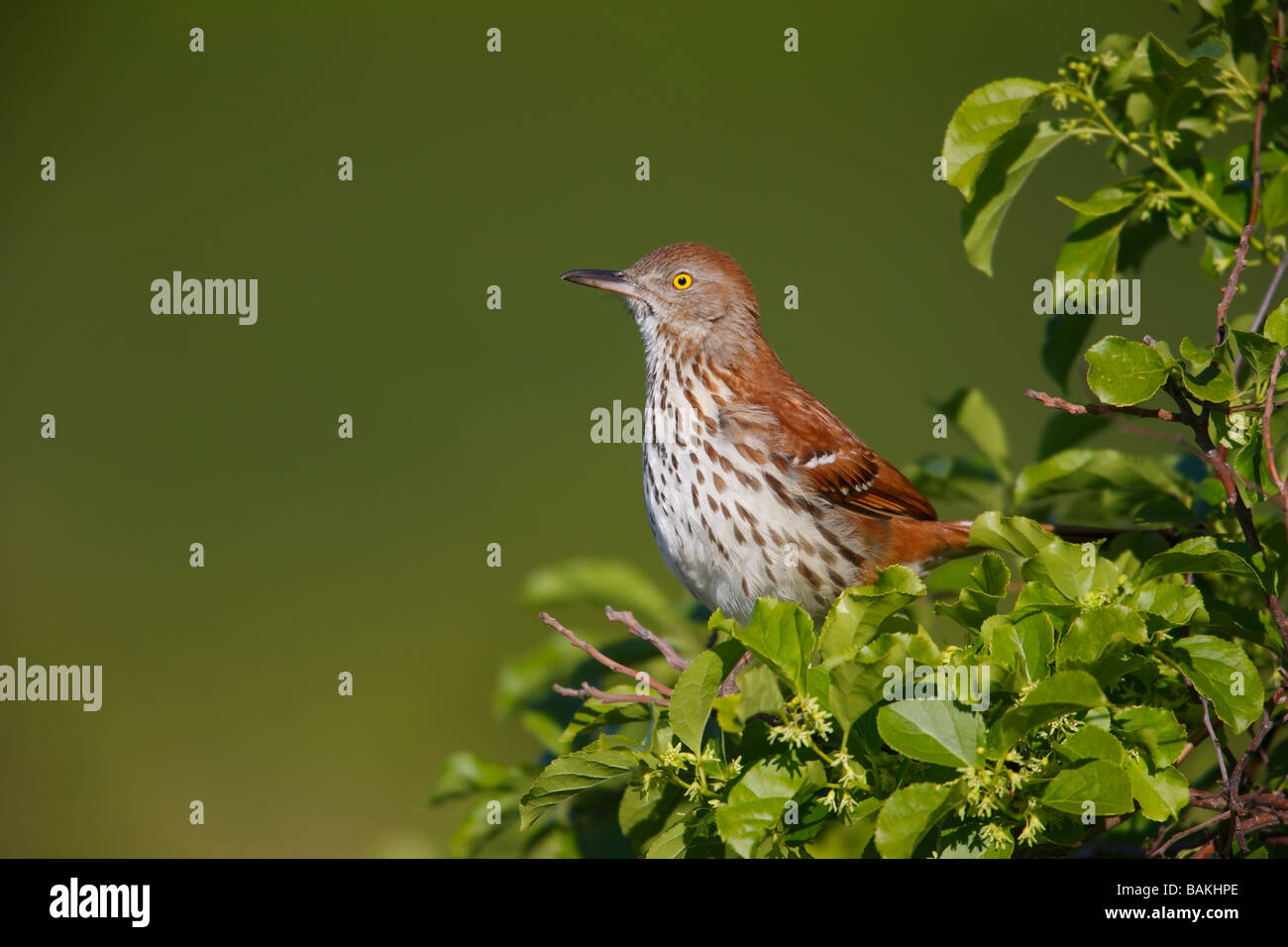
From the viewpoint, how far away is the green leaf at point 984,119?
2479 mm

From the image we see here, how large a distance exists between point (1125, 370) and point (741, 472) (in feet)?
5.20

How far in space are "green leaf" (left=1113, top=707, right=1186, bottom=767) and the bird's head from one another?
2139 millimetres

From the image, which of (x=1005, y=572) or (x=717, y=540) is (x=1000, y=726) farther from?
(x=717, y=540)

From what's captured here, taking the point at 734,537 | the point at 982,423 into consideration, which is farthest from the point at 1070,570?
the point at 734,537

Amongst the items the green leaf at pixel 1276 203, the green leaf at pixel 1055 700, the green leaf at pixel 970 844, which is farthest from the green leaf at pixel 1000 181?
the green leaf at pixel 970 844

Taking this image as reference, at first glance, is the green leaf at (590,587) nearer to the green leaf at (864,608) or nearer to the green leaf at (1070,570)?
the green leaf at (864,608)

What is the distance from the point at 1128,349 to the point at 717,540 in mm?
1578

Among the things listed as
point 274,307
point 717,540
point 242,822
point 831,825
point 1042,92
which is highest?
point 274,307

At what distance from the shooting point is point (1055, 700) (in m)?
1.70

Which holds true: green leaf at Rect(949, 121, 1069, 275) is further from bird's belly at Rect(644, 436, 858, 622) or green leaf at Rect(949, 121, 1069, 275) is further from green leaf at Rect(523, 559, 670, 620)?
green leaf at Rect(523, 559, 670, 620)

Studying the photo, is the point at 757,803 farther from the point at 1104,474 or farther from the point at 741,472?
the point at 741,472

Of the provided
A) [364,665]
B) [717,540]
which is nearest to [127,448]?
[364,665]

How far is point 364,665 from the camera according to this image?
7676 mm

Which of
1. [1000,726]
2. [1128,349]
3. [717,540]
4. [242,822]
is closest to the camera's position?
[1000,726]
